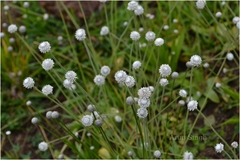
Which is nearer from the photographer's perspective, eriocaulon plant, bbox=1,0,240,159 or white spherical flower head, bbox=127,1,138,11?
white spherical flower head, bbox=127,1,138,11

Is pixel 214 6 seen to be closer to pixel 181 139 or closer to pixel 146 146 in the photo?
pixel 181 139

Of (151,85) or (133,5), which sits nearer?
(133,5)

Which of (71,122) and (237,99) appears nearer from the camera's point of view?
(237,99)

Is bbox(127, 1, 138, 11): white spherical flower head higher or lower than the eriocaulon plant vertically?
higher

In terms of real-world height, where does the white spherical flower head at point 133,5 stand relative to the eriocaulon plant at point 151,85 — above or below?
above

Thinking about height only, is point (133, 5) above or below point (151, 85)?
above

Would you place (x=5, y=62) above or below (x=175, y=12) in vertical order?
below

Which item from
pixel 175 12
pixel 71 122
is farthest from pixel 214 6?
pixel 71 122

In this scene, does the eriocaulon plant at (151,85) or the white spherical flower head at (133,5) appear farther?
the eriocaulon plant at (151,85)
